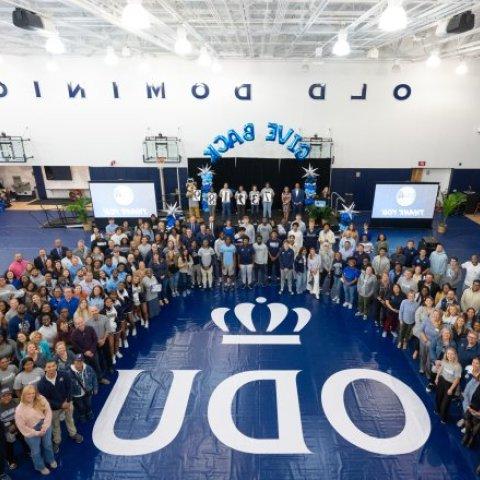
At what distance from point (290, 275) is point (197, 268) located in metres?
2.38

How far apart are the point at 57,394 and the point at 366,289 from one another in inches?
239

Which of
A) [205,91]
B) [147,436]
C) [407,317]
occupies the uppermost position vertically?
[205,91]

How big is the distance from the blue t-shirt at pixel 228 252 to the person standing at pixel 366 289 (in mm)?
3087

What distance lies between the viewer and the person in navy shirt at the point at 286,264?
924 centimetres

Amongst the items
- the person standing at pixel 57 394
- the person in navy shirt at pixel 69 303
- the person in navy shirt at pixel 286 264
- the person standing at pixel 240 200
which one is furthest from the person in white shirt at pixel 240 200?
the person standing at pixel 57 394

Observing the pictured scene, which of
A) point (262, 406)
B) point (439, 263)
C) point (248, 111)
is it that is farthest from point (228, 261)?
point (248, 111)

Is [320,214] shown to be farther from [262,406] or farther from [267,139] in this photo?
[262,406]

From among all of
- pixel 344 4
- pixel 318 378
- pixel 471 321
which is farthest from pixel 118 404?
pixel 344 4

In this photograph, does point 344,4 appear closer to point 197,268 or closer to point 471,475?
point 197,268

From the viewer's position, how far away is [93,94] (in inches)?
609

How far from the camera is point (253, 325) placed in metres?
8.32

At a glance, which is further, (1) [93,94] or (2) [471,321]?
(1) [93,94]

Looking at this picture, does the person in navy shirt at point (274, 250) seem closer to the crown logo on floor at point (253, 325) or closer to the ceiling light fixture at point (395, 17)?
the crown logo on floor at point (253, 325)

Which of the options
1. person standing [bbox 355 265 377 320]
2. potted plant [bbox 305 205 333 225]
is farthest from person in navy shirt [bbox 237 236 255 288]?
potted plant [bbox 305 205 333 225]
